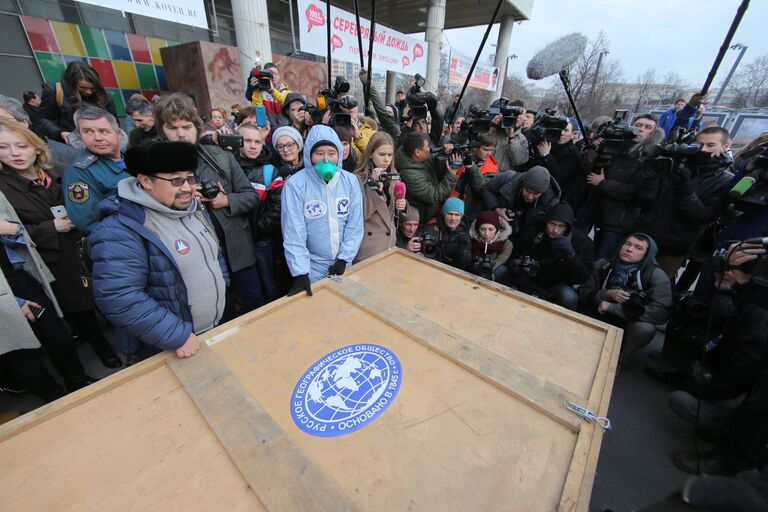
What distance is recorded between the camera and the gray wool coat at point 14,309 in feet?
5.46

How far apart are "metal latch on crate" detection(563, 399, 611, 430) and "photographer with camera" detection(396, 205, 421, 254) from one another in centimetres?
179

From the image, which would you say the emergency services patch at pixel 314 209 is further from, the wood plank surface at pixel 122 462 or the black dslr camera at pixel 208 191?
the wood plank surface at pixel 122 462

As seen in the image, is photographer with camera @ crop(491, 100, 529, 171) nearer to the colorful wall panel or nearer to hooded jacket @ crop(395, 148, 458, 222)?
hooded jacket @ crop(395, 148, 458, 222)

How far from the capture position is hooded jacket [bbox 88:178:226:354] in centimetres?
124

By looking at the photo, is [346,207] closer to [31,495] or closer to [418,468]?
[418,468]

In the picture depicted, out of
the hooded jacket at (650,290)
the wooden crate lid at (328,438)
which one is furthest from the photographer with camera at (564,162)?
the wooden crate lid at (328,438)

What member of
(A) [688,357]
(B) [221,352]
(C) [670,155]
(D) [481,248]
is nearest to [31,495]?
(B) [221,352]

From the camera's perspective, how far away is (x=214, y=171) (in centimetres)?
209

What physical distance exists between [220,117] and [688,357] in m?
7.21

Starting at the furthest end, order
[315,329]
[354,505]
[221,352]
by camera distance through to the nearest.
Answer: [315,329], [221,352], [354,505]

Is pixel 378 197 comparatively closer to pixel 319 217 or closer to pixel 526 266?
pixel 319 217

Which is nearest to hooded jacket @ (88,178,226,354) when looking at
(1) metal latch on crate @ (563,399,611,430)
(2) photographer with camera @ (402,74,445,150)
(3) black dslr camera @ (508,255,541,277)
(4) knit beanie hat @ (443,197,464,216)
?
(1) metal latch on crate @ (563,399,611,430)

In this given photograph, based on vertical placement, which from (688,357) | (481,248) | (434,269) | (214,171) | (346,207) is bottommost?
(688,357)

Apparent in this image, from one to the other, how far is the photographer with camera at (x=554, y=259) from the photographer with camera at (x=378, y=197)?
145cm
